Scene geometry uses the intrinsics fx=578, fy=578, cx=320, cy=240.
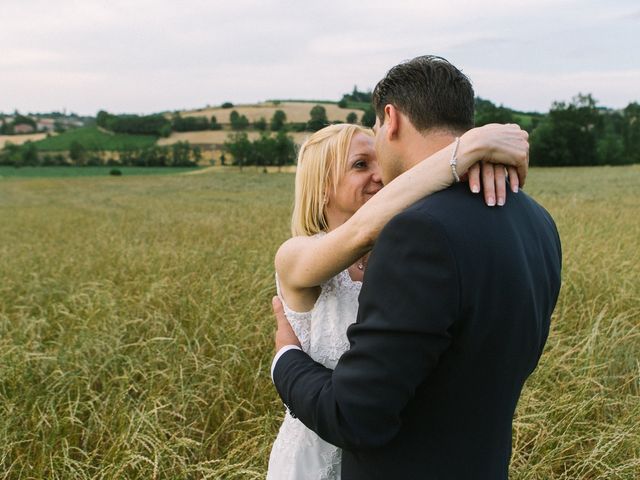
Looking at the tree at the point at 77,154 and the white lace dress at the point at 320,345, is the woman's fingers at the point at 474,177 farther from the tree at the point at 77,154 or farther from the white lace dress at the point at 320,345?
the tree at the point at 77,154

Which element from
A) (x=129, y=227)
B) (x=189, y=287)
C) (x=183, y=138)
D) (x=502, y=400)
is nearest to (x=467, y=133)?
(x=502, y=400)

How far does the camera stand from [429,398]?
1229mm

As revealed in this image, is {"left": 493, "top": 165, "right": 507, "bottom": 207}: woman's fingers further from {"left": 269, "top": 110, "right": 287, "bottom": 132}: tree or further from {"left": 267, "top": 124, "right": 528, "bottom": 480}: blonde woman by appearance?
{"left": 269, "top": 110, "right": 287, "bottom": 132}: tree

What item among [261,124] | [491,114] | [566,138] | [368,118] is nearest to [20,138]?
[261,124]

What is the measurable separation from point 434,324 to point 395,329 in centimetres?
7

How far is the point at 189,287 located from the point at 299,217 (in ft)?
12.8

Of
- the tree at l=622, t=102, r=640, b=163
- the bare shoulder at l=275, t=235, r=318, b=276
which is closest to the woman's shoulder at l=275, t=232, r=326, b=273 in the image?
the bare shoulder at l=275, t=235, r=318, b=276

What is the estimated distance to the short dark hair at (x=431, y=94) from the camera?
1.29 metres

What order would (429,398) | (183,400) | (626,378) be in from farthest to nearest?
(626,378)
(183,400)
(429,398)

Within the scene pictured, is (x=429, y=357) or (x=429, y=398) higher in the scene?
(x=429, y=357)

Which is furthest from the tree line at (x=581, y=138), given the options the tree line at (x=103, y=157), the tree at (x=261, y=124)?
the tree line at (x=103, y=157)

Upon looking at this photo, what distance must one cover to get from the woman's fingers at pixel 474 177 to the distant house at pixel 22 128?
11618cm

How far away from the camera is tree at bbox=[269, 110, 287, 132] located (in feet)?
279

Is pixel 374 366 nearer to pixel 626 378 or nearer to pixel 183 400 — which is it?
pixel 183 400
